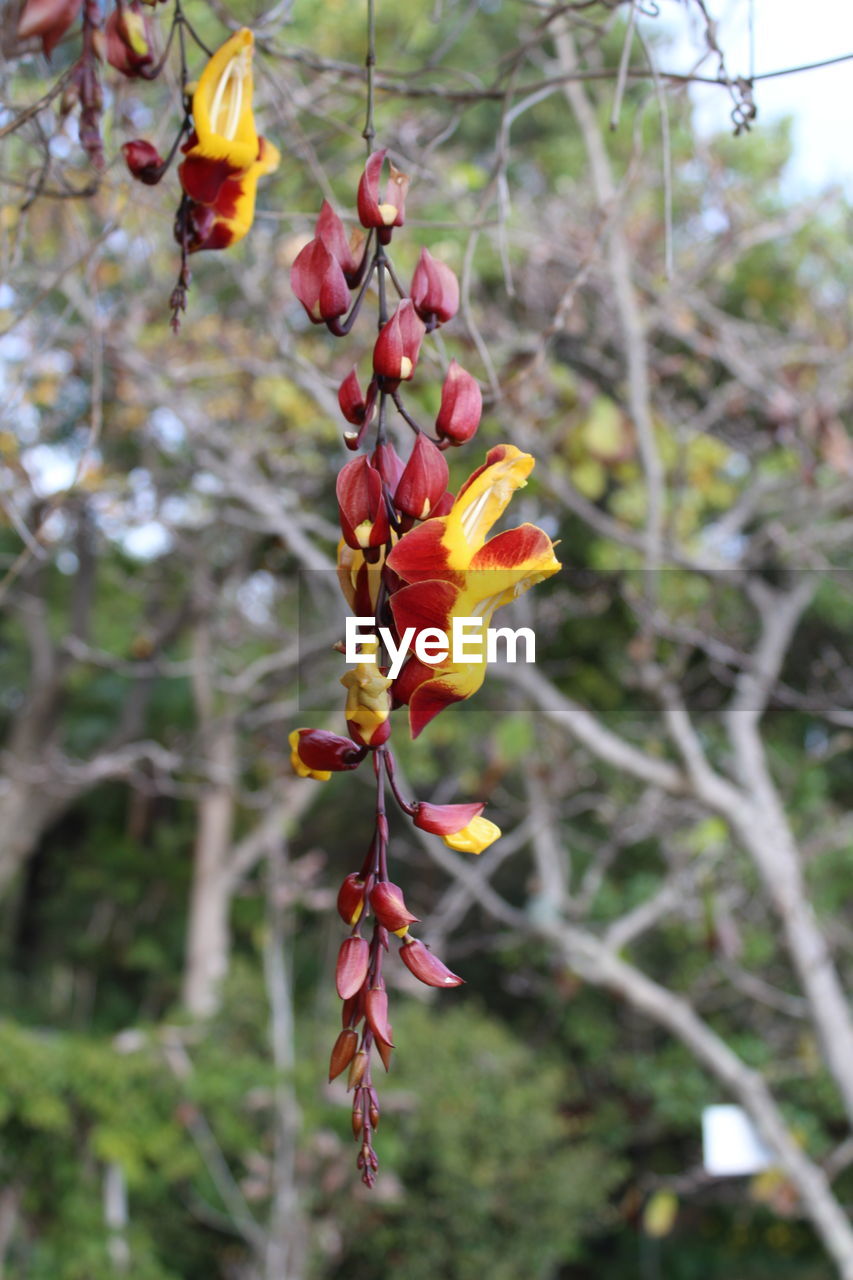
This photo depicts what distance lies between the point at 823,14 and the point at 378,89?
0.71 meters

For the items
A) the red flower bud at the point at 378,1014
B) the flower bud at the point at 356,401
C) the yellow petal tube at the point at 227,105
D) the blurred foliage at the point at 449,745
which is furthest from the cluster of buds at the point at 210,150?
the blurred foliage at the point at 449,745

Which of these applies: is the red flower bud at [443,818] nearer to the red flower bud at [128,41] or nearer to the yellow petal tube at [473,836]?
the yellow petal tube at [473,836]

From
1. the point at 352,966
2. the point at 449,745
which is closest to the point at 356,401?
the point at 352,966

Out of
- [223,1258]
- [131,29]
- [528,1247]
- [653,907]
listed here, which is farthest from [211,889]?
[131,29]

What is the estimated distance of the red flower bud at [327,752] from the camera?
15.0 inches

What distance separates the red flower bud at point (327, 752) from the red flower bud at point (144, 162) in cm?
33

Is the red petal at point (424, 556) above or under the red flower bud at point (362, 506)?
under

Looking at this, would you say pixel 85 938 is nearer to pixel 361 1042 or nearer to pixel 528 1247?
pixel 528 1247

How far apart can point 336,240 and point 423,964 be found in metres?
0.30

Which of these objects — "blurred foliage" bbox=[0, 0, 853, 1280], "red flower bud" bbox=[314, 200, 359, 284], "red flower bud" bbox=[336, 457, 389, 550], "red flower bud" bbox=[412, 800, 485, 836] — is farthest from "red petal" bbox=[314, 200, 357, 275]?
"blurred foliage" bbox=[0, 0, 853, 1280]

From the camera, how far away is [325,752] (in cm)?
39

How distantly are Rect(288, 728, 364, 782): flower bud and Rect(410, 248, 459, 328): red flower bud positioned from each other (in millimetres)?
211

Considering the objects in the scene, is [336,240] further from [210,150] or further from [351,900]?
[351,900]

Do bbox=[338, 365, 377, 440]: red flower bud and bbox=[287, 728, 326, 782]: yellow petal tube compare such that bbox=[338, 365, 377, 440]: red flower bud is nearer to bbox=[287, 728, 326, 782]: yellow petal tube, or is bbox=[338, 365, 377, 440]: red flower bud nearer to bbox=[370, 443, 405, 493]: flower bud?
bbox=[370, 443, 405, 493]: flower bud
